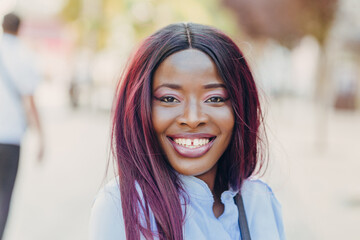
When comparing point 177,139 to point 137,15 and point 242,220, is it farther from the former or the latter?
point 137,15

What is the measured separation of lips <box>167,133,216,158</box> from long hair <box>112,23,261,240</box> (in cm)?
7

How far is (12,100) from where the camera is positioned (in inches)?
156

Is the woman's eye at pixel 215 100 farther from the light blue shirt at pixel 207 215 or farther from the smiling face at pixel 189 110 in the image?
the light blue shirt at pixel 207 215

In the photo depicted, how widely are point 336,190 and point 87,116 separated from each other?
10348 millimetres

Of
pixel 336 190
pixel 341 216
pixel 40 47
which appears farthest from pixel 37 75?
pixel 40 47

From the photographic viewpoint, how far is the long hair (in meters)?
→ 1.50

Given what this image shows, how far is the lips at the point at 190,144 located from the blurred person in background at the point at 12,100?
8.42ft

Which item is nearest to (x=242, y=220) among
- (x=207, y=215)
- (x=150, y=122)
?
(x=207, y=215)

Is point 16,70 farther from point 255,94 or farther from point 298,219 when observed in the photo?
point 298,219

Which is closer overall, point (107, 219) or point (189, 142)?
point (107, 219)

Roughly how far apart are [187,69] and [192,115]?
142 millimetres

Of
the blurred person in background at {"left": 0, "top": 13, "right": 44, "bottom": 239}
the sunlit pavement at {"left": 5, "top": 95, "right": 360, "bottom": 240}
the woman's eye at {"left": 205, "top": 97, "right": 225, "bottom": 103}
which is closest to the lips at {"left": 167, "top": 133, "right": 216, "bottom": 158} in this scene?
the woman's eye at {"left": 205, "top": 97, "right": 225, "bottom": 103}

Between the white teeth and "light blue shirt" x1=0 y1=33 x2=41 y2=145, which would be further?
"light blue shirt" x1=0 y1=33 x2=41 y2=145

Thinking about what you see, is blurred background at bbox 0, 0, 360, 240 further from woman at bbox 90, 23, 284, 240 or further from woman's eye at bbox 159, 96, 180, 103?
woman's eye at bbox 159, 96, 180, 103
